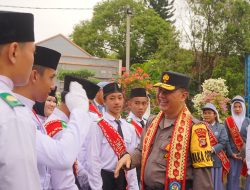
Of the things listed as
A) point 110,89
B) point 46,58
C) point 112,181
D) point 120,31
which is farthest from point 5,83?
point 120,31

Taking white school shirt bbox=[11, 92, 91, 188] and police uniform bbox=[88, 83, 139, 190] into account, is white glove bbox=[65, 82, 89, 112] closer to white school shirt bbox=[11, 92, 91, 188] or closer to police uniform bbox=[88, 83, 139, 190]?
white school shirt bbox=[11, 92, 91, 188]

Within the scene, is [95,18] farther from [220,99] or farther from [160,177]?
[160,177]

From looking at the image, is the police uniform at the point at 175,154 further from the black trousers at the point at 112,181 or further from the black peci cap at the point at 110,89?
the black peci cap at the point at 110,89

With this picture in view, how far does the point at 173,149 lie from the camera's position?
3.67 m

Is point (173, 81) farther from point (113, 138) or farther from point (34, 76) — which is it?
point (34, 76)

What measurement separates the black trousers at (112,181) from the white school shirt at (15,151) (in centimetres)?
316

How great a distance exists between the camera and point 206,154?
11.7 feet

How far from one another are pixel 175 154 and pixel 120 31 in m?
44.8

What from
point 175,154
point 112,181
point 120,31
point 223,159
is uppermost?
point 120,31

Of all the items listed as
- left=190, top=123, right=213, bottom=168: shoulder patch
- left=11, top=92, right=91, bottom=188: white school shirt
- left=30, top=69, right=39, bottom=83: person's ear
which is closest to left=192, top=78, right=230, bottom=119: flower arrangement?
left=190, top=123, right=213, bottom=168: shoulder patch

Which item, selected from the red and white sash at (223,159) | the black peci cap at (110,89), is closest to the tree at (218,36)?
the red and white sash at (223,159)

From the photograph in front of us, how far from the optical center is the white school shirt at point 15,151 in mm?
1582

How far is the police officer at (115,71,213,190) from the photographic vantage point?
3590mm

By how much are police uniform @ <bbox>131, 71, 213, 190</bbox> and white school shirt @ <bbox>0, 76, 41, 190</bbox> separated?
7.00 ft
